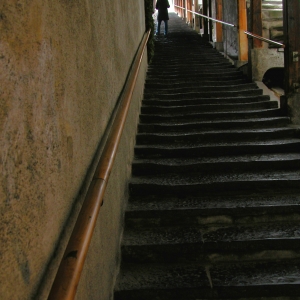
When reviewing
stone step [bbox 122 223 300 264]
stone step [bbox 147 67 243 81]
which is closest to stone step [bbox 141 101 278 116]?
stone step [bbox 147 67 243 81]

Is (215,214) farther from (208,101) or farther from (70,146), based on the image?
(208,101)

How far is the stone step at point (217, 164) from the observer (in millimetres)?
3514

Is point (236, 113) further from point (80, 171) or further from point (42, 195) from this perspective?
point (42, 195)

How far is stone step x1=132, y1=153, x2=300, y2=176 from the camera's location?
11.5 ft

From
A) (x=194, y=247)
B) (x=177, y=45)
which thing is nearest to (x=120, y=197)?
(x=194, y=247)

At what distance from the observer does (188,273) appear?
2.47 meters

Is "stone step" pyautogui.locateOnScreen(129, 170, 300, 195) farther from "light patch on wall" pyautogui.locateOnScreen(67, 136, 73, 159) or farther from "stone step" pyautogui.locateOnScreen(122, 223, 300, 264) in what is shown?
"light patch on wall" pyautogui.locateOnScreen(67, 136, 73, 159)

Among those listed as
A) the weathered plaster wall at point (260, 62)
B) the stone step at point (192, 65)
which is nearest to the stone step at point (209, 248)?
the weathered plaster wall at point (260, 62)

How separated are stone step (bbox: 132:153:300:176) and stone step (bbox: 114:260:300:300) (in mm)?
1183

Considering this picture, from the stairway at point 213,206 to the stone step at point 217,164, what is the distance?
0.01 m

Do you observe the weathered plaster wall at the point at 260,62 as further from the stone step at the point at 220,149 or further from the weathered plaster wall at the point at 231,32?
the stone step at the point at 220,149

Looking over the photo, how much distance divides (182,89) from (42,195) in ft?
16.3

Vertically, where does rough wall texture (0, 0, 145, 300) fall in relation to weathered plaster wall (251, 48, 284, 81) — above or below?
below

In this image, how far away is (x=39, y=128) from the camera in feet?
3.40
